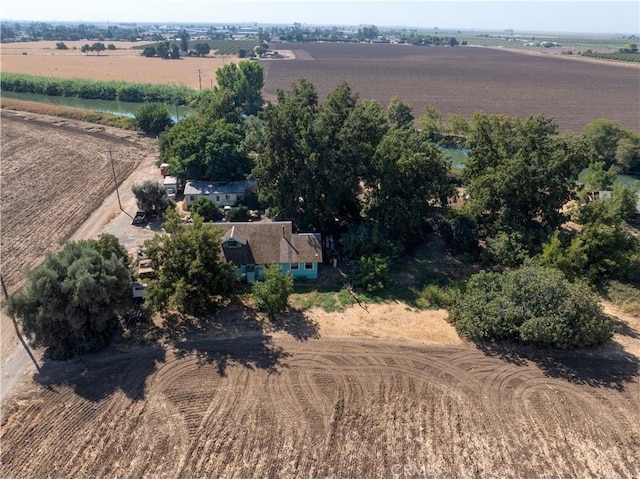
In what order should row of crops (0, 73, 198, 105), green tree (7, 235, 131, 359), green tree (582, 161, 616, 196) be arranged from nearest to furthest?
1. green tree (7, 235, 131, 359)
2. green tree (582, 161, 616, 196)
3. row of crops (0, 73, 198, 105)

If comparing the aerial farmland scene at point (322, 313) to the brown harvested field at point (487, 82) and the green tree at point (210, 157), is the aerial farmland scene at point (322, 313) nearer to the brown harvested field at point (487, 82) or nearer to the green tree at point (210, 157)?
the green tree at point (210, 157)

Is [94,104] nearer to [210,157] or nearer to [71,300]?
[210,157]

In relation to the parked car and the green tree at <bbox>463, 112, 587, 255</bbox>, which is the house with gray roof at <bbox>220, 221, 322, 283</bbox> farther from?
the green tree at <bbox>463, 112, 587, 255</bbox>

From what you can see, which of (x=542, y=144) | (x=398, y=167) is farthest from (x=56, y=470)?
(x=542, y=144)

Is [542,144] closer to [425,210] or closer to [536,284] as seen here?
[425,210]

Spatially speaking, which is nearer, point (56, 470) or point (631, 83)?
point (56, 470)

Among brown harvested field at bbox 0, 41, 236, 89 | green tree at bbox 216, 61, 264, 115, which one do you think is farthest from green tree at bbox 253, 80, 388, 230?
brown harvested field at bbox 0, 41, 236, 89

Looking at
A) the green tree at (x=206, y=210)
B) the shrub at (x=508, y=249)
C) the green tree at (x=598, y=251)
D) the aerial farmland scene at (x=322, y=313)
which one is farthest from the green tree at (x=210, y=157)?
the green tree at (x=598, y=251)

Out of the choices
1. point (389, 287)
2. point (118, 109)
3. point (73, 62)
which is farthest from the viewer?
point (73, 62)

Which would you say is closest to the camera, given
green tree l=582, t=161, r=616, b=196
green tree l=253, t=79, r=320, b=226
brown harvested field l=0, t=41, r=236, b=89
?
green tree l=253, t=79, r=320, b=226
